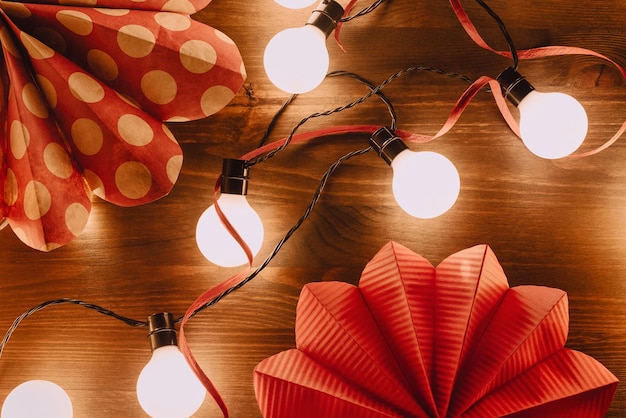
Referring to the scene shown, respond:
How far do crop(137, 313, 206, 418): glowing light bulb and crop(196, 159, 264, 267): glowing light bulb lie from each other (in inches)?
5.5

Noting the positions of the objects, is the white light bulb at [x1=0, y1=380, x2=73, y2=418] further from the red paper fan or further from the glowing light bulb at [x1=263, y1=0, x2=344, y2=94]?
the glowing light bulb at [x1=263, y1=0, x2=344, y2=94]

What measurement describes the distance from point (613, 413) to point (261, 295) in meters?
0.65

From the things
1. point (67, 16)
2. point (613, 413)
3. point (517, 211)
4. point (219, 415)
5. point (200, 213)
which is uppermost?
point (67, 16)

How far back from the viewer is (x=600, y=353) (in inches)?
36.3

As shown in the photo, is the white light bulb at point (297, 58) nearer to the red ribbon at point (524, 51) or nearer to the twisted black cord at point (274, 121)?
the twisted black cord at point (274, 121)

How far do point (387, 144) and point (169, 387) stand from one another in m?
0.51

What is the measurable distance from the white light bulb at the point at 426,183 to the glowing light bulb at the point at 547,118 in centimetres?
16

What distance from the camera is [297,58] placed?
0.84 meters

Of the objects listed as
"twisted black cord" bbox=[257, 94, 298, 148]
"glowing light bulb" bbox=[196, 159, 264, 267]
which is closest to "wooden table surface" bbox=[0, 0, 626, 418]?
"twisted black cord" bbox=[257, 94, 298, 148]

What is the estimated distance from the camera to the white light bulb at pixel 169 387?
0.79m

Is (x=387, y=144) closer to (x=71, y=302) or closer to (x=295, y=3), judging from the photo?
(x=295, y=3)

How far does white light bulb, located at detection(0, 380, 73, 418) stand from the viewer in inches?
32.4

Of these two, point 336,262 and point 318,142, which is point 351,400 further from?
point 318,142

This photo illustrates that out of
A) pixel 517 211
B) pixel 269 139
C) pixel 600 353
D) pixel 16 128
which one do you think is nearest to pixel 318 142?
pixel 269 139
